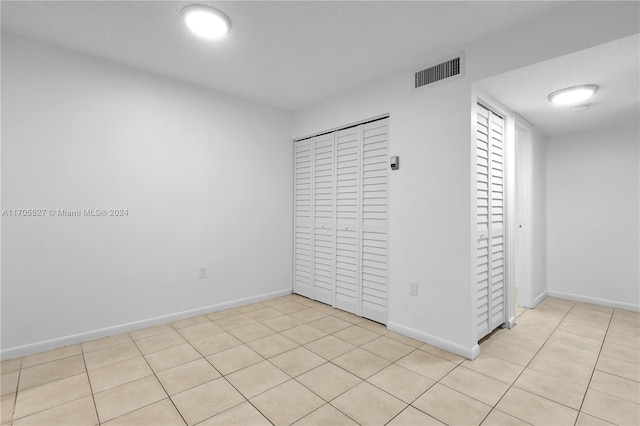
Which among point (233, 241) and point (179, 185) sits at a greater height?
point (179, 185)

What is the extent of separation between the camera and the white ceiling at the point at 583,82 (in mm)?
2046

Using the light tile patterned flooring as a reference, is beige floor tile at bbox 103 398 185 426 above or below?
below

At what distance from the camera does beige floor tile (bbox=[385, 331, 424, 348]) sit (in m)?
2.71

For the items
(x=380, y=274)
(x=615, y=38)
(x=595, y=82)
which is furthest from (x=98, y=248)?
(x=595, y=82)

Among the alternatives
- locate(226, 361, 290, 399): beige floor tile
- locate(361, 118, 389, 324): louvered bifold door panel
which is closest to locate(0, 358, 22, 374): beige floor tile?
locate(226, 361, 290, 399): beige floor tile

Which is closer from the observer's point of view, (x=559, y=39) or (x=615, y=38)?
(x=615, y=38)

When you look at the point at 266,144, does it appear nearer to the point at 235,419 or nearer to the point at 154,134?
the point at 154,134

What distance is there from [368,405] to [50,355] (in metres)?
2.60

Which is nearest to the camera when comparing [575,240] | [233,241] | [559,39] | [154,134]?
[559,39]

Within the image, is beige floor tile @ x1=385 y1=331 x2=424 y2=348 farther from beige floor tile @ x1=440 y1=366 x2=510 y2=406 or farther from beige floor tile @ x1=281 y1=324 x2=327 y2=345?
beige floor tile @ x1=281 y1=324 x2=327 y2=345

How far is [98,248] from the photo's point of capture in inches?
111

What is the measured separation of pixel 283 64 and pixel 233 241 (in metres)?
2.11

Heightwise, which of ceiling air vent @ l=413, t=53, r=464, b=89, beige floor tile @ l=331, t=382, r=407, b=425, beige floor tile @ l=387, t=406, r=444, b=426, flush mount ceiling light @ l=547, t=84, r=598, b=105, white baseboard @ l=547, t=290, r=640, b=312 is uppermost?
ceiling air vent @ l=413, t=53, r=464, b=89

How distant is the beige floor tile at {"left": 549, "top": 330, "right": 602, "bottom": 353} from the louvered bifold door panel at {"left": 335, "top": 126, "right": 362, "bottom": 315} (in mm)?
1917
